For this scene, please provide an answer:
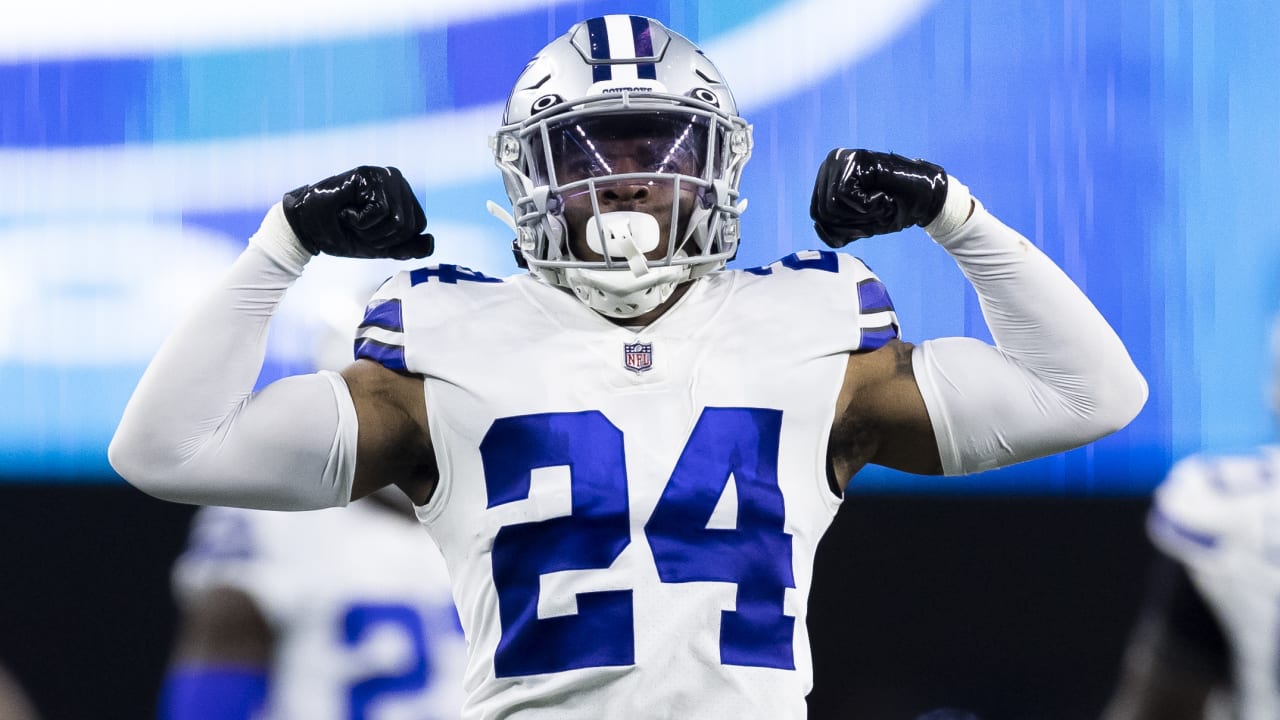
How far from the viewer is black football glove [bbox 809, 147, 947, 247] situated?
4.15 ft

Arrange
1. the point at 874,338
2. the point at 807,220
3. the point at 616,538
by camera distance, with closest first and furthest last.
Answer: the point at 616,538, the point at 874,338, the point at 807,220

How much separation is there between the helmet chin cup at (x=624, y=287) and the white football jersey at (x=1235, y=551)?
1082mm

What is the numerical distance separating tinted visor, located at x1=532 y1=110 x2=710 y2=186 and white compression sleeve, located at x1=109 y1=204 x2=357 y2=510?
27 centimetres

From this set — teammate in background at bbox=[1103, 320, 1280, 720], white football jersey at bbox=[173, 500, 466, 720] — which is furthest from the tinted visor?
teammate in background at bbox=[1103, 320, 1280, 720]

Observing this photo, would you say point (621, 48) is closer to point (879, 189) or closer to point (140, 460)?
point (879, 189)

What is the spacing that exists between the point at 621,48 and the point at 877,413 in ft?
1.39

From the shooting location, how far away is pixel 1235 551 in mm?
2074

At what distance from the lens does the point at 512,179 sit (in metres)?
1.36

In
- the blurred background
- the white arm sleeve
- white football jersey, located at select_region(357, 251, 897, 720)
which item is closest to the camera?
white football jersey, located at select_region(357, 251, 897, 720)

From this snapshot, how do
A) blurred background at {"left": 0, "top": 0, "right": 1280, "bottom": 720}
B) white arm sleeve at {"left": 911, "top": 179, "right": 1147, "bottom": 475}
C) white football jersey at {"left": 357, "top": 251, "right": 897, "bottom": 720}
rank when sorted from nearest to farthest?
white football jersey at {"left": 357, "top": 251, "right": 897, "bottom": 720}, white arm sleeve at {"left": 911, "top": 179, "right": 1147, "bottom": 475}, blurred background at {"left": 0, "top": 0, "right": 1280, "bottom": 720}

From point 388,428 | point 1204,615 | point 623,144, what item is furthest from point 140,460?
point 1204,615

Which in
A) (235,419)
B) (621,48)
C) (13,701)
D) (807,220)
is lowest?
(13,701)

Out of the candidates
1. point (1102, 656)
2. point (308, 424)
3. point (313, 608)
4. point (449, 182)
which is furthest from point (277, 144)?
point (1102, 656)

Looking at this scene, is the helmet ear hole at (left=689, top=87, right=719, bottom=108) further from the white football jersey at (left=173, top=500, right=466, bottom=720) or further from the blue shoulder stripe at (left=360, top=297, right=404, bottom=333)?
the white football jersey at (left=173, top=500, right=466, bottom=720)
